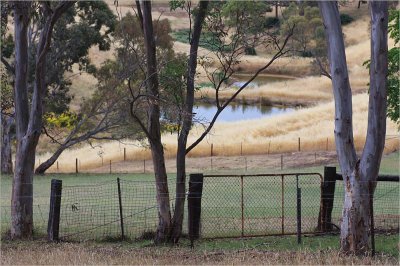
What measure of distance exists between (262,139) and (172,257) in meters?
32.8

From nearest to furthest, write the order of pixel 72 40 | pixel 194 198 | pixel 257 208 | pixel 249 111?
pixel 194 198 → pixel 257 208 → pixel 72 40 → pixel 249 111

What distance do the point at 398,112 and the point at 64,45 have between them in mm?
19122

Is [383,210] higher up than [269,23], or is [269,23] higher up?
[269,23]

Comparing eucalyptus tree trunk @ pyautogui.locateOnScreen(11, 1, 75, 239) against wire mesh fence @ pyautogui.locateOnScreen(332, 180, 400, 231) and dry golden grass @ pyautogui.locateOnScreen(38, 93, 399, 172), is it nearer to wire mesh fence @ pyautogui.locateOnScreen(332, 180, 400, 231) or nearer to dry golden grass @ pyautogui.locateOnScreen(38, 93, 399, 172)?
wire mesh fence @ pyautogui.locateOnScreen(332, 180, 400, 231)

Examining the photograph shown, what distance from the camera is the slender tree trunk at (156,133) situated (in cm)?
1659

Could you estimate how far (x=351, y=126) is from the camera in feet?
42.9

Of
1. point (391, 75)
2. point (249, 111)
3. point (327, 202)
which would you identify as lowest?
point (327, 202)

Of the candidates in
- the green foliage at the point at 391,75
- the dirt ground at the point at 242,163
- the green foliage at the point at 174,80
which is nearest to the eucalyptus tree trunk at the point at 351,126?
the green foliage at the point at 174,80

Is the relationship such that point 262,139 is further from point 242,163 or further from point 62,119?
point 62,119

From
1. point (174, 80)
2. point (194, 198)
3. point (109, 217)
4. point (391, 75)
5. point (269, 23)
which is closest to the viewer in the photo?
point (194, 198)

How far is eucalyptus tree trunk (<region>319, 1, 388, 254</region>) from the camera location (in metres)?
12.8

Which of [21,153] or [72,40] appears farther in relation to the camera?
[72,40]

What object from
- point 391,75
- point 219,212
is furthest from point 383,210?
point 219,212

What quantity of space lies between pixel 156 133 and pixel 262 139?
2897 cm
